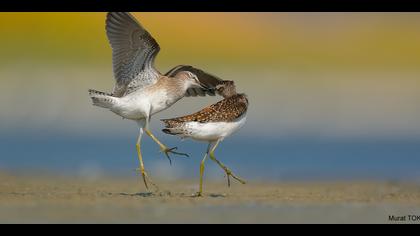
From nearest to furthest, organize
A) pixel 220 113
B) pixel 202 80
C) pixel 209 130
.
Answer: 1. pixel 209 130
2. pixel 220 113
3. pixel 202 80

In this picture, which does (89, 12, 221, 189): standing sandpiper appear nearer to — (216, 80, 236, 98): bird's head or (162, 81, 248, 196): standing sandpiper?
(216, 80, 236, 98): bird's head

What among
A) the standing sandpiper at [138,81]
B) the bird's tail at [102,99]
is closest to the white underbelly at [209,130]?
the standing sandpiper at [138,81]

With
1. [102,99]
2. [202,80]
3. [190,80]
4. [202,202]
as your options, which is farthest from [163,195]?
[202,80]

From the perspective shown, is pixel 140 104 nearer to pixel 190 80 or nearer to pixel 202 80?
pixel 190 80

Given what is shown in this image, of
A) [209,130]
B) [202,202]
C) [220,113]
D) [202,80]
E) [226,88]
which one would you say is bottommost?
[202,202]

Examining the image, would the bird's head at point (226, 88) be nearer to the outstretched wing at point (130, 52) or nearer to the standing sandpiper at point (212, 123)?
the standing sandpiper at point (212, 123)

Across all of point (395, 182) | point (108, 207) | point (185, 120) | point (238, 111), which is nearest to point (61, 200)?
point (108, 207)

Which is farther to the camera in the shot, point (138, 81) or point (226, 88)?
point (226, 88)
